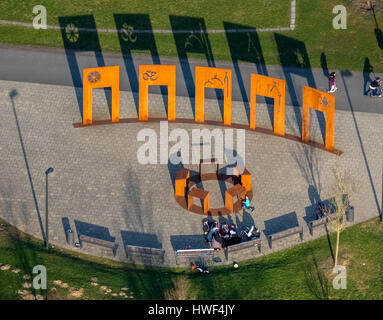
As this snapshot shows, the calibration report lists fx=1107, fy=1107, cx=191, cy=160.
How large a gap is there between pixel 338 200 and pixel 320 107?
27.7 ft

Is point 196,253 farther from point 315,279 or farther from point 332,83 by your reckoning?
point 332,83

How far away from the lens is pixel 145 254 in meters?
64.1

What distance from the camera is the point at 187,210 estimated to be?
67.4 meters

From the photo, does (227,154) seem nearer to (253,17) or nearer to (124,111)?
(124,111)

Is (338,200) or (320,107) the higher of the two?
(320,107)

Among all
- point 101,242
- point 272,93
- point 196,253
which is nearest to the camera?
point 101,242

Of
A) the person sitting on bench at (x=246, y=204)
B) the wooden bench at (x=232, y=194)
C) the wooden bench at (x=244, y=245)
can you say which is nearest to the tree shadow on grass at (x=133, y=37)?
the wooden bench at (x=232, y=194)

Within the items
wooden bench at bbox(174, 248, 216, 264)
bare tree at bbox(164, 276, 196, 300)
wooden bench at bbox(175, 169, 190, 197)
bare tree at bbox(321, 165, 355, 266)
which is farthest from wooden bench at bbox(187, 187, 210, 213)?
bare tree at bbox(321, 165, 355, 266)

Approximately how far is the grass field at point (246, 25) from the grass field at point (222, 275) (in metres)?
16.8

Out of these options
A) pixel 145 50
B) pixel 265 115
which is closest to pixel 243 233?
pixel 265 115

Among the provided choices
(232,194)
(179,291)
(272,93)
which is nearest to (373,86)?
(272,93)

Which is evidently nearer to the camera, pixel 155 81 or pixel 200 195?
pixel 200 195

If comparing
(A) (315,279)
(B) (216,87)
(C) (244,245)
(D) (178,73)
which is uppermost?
(D) (178,73)
